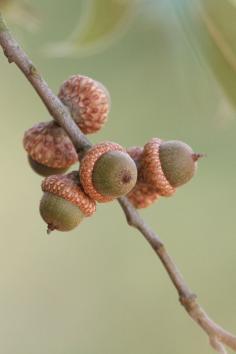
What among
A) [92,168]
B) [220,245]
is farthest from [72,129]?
[220,245]

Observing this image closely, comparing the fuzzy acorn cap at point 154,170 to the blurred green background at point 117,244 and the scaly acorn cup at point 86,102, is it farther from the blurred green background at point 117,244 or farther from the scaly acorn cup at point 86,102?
the blurred green background at point 117,244

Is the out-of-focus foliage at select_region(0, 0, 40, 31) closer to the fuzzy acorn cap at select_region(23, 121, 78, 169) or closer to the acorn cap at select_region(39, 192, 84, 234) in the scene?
the fuzzy acorn cap at select_region(23, 121, 78, 169)

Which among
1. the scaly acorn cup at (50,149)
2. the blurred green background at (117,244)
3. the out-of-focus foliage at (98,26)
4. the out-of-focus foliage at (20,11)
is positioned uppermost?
the out-of-focus foliage at (20,11)

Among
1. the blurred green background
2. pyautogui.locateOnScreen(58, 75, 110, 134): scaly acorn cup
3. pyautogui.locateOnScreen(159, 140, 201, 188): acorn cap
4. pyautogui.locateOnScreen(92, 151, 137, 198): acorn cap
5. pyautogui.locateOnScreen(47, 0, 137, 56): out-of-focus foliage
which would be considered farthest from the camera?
the blurred green background

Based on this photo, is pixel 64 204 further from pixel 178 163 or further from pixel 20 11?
pixel 20 11

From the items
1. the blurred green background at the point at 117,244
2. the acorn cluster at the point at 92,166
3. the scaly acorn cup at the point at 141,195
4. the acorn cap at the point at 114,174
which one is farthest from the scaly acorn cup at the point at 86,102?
the blurred green background at the point at 117,244

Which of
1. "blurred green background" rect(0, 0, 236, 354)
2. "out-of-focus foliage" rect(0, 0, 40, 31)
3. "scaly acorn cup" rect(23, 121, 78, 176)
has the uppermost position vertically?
"out-of-focus foliage" rect(0, 0, 40, 31)

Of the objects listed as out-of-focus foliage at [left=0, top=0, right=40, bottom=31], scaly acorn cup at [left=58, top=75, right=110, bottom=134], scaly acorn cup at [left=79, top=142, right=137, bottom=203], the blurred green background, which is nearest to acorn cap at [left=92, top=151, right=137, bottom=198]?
scaly acorn cup at [left=79, top=142, right=137, bottom=203]
